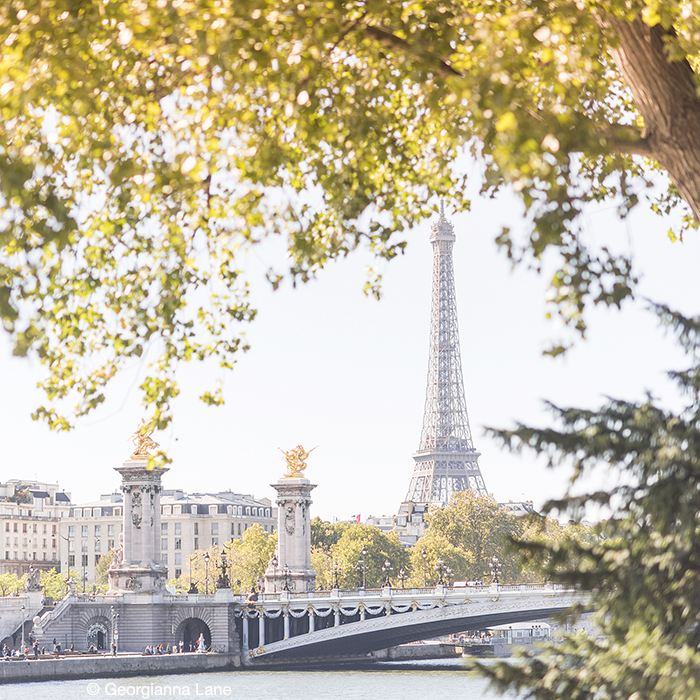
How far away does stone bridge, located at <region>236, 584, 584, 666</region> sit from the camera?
58125 mm

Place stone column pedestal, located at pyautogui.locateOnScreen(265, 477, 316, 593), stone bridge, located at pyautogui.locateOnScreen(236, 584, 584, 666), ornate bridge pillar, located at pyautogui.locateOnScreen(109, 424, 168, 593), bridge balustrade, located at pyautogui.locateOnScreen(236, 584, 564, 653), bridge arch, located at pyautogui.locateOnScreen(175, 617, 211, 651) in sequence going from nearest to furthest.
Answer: stone bridge, located at pyautogui.locateOnScreen(236, 584, 584, 666) → bridge balustrade, located at pyautogui.locateOnScreen(236, 584, 564, 653) → ornate bridge pillar, located at pyautogui.locateOnScreen(109, 424, 168, 593) → bridge arch, located at pyautogui.locateOnScreen(175, 617, 211, 651) → stone column pedestal, located at pyautogui.locateOnScreen(265, 477, 316, 593)

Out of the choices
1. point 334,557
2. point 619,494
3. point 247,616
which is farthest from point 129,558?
point 619,494

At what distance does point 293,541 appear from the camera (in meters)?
71.5

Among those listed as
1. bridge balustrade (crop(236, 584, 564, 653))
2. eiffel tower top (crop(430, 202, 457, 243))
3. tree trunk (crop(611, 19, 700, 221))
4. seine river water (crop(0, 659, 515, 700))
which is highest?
eiffel tower top (crop(430, 202, 457, 243))

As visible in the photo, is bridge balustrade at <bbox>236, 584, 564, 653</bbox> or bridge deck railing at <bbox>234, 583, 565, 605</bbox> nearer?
bridge deck railing at <bbox>234, 583, 565, 605</bbox>

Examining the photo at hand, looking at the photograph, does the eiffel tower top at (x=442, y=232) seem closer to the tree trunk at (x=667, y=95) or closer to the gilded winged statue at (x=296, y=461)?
the gilded winged statue at (x=296, y=461)

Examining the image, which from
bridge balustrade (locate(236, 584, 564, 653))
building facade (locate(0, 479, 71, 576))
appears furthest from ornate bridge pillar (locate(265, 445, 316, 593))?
building facade (locate(0, 479, 71, 576))

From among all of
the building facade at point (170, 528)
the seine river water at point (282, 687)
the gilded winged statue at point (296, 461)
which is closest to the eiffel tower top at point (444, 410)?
the building facade at point (170, 528)

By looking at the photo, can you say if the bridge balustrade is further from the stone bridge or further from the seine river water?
the seine river water

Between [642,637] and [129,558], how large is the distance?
59.3m

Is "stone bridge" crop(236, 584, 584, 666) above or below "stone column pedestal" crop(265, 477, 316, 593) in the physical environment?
below

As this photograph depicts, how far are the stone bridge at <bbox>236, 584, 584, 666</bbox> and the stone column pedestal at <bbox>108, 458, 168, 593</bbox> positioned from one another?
542 centimetres

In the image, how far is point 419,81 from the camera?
7.29 metres

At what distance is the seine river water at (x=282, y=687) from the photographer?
46.0 meters
